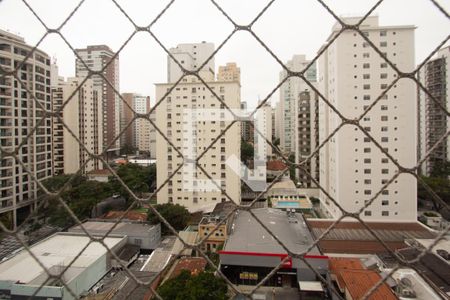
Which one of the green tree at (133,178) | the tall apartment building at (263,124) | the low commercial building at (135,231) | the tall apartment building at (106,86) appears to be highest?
the tall apartment building at (106,86)

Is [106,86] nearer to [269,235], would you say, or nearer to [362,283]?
[269,235]

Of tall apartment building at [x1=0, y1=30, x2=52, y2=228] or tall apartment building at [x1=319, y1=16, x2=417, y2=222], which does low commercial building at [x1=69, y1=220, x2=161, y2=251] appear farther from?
tall apartment building at [x1=319, y1=16, x2=417, y2=222]

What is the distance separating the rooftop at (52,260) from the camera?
285 cm

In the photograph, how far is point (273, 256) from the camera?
137 inches

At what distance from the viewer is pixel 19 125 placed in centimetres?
476

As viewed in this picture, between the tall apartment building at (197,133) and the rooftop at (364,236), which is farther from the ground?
the tall apartment building at (197,133)

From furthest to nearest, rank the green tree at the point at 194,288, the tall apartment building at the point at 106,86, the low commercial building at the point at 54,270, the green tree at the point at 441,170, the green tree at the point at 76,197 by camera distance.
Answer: the tall apartment building at the point at 106,86 < the green tree at the point at 441,170 < the green tree at the point at 76,197 < the low commercial building at the point at 54,270 < the green tree at the point at 194,288

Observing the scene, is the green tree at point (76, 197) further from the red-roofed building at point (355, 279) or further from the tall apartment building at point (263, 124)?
the red-roofed building at point (355, 279)

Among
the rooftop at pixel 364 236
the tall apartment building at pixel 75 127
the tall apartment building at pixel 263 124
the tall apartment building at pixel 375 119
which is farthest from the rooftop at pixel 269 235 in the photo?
the tall apartment building at pixel 75 127

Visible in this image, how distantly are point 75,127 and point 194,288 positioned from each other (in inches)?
286

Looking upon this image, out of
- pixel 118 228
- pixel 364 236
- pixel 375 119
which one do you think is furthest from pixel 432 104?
pixel 118 228

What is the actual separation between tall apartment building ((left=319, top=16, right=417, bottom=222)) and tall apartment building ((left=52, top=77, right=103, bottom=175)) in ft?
18.6

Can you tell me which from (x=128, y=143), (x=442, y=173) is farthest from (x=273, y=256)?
(x=128, y=143)

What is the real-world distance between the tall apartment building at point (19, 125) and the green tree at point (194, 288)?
297 cm
